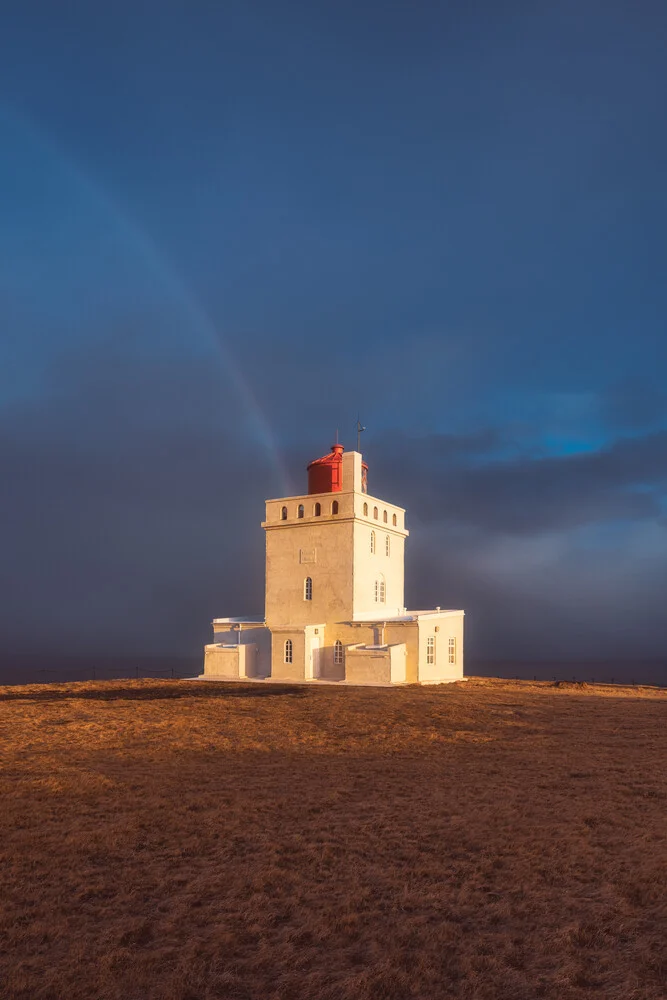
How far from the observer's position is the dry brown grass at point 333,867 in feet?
16.1

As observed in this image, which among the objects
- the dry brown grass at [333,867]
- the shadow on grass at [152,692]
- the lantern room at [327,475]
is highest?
the lantern room at [327,475]

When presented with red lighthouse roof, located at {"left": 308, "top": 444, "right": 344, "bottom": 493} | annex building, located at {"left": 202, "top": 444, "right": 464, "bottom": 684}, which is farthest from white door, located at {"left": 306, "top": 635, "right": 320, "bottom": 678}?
red lighthouse roof, located at {"left": 308, "top": 444, "right": 344, "bottom": 493}

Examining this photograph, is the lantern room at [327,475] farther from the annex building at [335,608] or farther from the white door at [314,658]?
the white door at [314,658]

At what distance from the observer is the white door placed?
32.8 meters

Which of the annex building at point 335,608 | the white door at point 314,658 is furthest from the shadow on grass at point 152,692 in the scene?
the annex building at point 335,608

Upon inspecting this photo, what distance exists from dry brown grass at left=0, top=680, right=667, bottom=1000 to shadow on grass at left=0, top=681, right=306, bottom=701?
31.3 feet

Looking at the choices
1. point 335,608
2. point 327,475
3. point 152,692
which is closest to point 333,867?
point 152,692

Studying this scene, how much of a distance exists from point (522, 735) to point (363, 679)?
15041 mm

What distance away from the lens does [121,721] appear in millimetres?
18344

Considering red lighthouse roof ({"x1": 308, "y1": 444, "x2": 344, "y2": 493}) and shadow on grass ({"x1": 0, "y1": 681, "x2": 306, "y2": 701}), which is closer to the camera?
shadow on grass ({"x1": 0, "y1": 681, "x2": 306, "y2": 701})

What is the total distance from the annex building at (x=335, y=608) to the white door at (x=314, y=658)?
51 millimetres

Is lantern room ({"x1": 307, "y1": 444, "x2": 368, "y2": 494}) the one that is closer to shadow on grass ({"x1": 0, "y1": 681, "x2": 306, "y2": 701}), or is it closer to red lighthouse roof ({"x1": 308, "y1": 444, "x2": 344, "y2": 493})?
red lighthouse roof ({"x1": 308, "y1": 444, "x2": 344, "y2": 493})

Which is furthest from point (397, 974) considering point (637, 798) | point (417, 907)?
point (637, 798)

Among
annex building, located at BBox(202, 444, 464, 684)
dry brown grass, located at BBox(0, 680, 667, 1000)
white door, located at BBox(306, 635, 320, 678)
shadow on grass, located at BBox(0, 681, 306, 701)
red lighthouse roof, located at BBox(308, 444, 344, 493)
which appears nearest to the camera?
dry brown grass, located at BBox(0, 680, 667, 1000)
